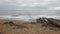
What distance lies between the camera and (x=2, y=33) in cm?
643

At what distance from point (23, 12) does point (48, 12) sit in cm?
292

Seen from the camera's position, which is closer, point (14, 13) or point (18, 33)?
point (18, 33)

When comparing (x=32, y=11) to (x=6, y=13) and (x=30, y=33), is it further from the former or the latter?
(x=30, y=33)

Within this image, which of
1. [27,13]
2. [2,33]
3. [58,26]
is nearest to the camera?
[2,33]

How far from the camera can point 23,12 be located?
1833 cm

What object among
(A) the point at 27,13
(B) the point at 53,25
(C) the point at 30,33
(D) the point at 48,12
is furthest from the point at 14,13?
(C) the point at 30,33

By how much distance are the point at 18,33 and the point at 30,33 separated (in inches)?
19.7

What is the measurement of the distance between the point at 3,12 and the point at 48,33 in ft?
40.4

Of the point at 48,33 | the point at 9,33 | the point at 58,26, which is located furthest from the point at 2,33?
the point at 58,26

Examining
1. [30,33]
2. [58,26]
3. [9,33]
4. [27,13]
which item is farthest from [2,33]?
[27,13]

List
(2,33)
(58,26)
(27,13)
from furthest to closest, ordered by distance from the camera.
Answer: (27,13) → (58,26) → (2,33)

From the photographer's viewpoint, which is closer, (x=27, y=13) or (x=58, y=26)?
(x=58, y=26)

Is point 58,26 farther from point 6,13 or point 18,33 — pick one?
point 6,13

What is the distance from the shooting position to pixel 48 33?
265 inches
